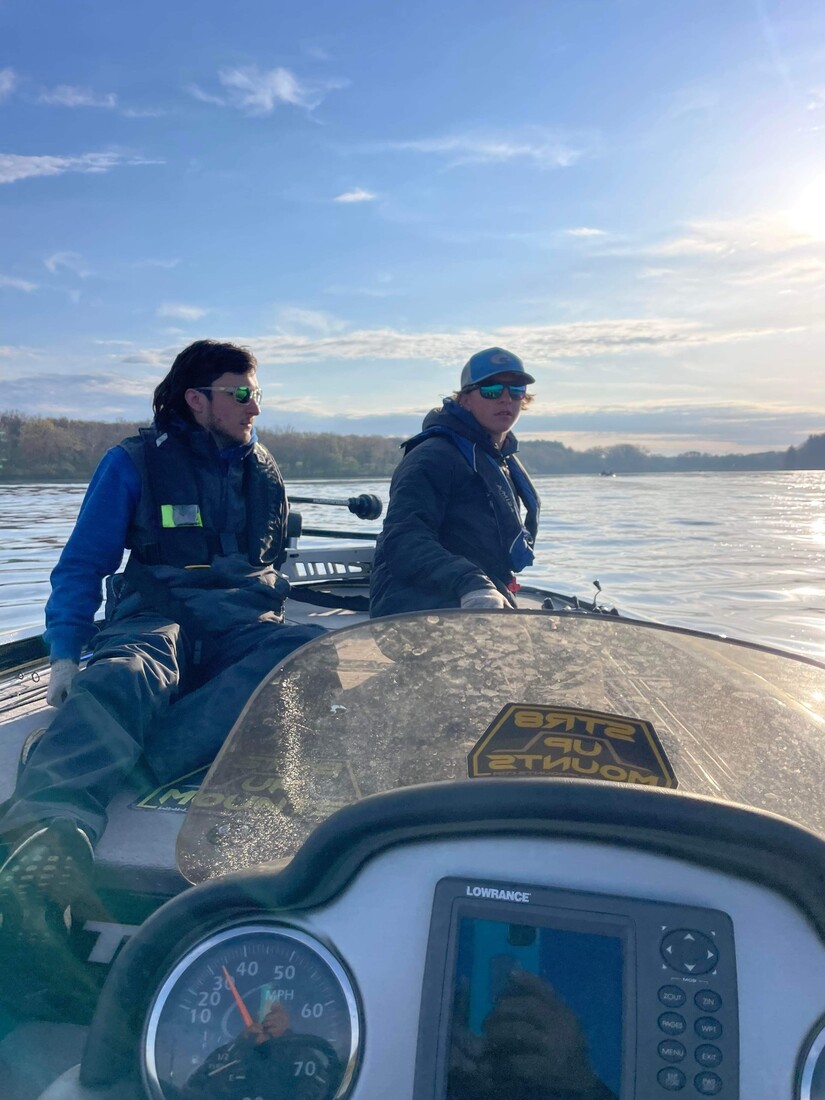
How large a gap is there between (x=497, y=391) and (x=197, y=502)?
156cm

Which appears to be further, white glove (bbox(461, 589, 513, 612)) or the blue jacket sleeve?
the blue jacket sleeve

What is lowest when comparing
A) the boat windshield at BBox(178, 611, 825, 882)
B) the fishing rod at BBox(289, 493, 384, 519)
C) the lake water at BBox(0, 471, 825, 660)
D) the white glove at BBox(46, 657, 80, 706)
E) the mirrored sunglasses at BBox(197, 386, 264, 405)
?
the lake water at BBox(0, 471, 825, 660)

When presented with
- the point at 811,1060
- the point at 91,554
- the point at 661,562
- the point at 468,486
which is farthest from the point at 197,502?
the point at 661,562

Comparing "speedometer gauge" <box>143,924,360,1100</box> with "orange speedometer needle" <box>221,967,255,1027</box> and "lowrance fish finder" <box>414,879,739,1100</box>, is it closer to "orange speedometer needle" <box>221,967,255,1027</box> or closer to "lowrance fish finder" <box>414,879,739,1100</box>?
"orange speedometer needle" <box>221,967,255,1027</box>

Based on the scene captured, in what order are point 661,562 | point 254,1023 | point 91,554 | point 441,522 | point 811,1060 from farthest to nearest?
point 661,562
point 441,522
point 91,554
point 254,1023
point 811,1060

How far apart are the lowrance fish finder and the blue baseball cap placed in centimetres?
313

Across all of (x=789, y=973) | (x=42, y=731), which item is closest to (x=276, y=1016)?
(x=789, y=973)

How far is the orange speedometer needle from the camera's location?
1025 millimetres

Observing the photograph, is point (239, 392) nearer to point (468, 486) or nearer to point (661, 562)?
point (468, 486)

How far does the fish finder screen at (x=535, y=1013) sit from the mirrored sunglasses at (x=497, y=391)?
123 inches

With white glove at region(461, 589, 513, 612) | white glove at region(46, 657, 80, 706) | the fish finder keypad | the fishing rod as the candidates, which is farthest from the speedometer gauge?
the fishing rod

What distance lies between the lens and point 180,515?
3.06 meters

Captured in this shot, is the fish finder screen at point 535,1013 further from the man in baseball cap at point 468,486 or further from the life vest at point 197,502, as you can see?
the man in baseball cap at point 468,486

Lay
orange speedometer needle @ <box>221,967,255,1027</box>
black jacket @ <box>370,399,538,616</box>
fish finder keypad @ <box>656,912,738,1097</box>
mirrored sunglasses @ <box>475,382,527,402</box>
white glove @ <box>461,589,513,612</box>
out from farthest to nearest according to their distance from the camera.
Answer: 1. mirrored sunglasses @ <box>475,382,527,402</box>
2. black jacket @ <box>370,399,538,616</box>
3. white glove @ <box>461,589,513,612</box>
4. orange speedometer needle @ <box>221,967,255,1027</box>
5. fish finder keypad @ <box>656,912,738,1097</box>
